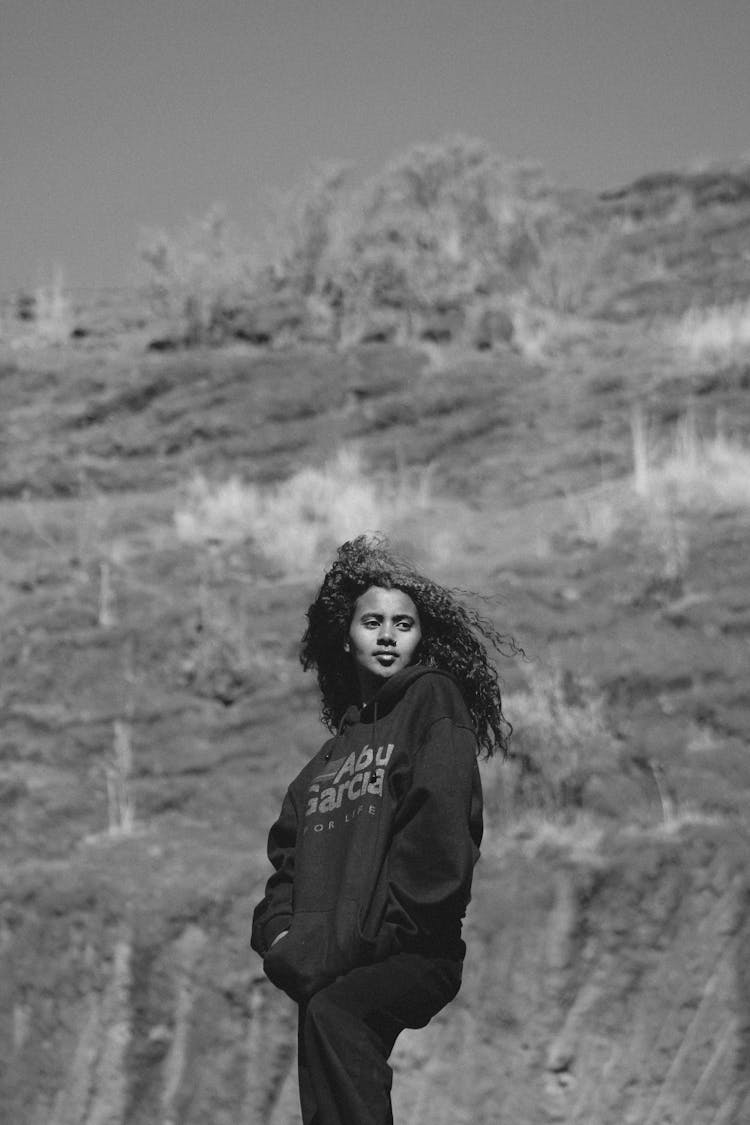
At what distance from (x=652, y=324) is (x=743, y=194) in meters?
4.63

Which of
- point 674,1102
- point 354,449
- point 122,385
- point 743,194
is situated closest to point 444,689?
point 674,1102

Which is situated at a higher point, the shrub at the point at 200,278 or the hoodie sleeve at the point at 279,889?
the shrub at the point at 200,278

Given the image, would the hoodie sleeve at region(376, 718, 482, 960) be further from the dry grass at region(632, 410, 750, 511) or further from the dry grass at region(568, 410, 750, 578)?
the dry grass at region(632, 410, 750, 511)

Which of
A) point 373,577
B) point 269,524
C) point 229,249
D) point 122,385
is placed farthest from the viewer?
point 229,249

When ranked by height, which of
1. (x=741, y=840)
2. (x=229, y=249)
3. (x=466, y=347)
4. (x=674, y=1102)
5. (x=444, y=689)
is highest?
(x=229, y=249)

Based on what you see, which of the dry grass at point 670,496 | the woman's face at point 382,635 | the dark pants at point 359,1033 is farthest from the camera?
the dry grass at point 670,496

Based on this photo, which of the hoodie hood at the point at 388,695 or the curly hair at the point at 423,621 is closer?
the hoodie hood at the point at 388,695

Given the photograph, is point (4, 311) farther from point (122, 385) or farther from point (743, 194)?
point (743, 194)

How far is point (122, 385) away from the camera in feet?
47.5

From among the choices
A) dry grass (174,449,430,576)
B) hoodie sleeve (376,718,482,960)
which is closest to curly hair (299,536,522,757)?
hoodie sleeve (376,718,482,960)

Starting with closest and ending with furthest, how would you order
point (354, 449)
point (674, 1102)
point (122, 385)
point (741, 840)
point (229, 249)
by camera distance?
point (674, 1102) < point (741, 840) < point (354, 449) < point (122, 385) < point (229, 249)

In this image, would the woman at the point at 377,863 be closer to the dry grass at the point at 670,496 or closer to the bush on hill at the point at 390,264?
the dry grass at the point at 670,496

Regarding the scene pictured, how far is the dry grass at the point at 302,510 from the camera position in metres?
11.6

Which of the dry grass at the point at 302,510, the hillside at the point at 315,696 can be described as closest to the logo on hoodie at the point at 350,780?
the hillside at the point at 315,696
